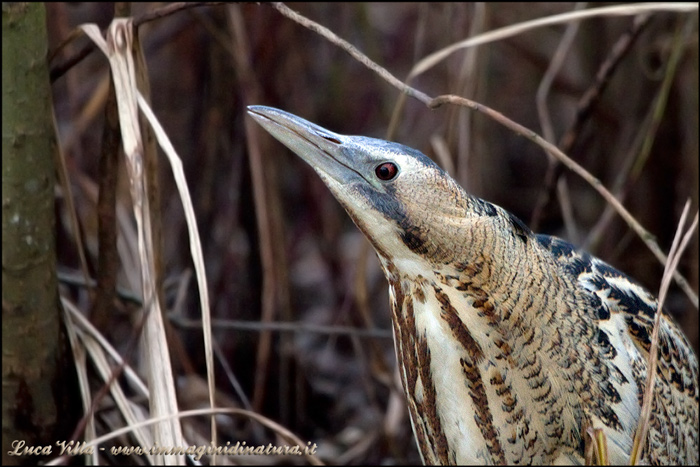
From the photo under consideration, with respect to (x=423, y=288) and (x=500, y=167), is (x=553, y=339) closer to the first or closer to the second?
(x=423, y=288)

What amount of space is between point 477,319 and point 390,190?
25 cm

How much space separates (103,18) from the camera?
2.73 meters

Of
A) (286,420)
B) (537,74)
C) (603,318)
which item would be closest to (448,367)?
(603,318)

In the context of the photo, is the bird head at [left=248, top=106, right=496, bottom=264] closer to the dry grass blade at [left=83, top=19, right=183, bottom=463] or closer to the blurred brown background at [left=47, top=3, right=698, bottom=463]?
the dry grass blade at [left=83, top=19, right=183, bottom=463]

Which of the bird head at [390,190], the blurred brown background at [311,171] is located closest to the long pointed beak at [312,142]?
the bird head at [390,190]

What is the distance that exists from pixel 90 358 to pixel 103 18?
1431 millimetres

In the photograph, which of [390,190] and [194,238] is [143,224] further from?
[390,190]

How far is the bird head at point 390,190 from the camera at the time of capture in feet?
4.33

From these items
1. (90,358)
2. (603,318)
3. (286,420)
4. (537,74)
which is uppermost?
(537,74)

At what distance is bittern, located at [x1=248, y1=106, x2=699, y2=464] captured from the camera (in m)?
1.33

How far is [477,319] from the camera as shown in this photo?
136cm

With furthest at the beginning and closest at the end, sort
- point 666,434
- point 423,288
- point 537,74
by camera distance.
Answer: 1. point 537,74
2. point 666,434
3. point 423,288

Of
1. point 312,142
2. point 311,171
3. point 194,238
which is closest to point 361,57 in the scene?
point 312,142

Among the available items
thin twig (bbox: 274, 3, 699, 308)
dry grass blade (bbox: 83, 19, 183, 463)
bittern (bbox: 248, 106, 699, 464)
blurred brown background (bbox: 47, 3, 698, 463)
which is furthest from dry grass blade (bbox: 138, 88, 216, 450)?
blurred brown background (bbox: 47, 3, 698, 463)
